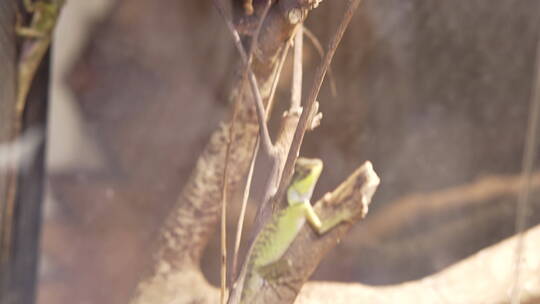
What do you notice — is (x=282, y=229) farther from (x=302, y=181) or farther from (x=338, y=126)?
(x=338, y=126)

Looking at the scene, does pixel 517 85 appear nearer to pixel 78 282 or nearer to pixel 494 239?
pixel 494 239

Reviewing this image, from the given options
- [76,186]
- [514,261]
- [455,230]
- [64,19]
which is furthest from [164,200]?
[514,261]

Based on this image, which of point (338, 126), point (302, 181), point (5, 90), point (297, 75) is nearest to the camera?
point (302, 181)

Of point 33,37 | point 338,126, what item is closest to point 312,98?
point 338,126

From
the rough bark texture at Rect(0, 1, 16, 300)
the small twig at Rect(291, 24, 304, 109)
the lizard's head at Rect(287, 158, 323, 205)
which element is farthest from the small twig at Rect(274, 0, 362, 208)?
the rough bark texture at Rect(0, 1, 16, 300)

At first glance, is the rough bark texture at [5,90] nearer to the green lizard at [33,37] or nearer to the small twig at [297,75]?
the green lizard at [33,37]

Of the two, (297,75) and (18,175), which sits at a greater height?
(297,75)

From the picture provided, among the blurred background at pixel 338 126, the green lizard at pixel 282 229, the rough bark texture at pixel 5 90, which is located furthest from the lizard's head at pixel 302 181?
the rough bark texture at pixel 5 90
